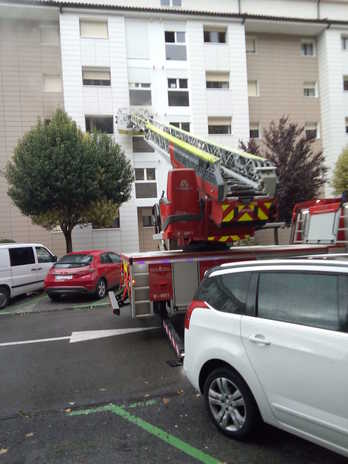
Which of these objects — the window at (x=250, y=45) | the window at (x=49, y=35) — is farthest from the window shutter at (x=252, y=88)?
the window at (x=49, y=35)

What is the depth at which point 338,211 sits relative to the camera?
697 centimetres

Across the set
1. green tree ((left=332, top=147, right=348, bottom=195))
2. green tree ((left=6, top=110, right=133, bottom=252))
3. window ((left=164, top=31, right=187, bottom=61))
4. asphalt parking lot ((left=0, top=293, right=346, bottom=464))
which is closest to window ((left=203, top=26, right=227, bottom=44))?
window ((left=164, top=31, right=187, bottom=61))

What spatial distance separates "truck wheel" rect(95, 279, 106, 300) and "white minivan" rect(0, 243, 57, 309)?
222 centimetres

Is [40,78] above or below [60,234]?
above

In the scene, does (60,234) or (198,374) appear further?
(60,234)

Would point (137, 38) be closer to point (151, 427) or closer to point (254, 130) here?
point (254, 130)

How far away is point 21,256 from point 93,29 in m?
14.9

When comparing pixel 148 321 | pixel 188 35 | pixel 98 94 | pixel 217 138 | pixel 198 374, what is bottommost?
pixel 148 321

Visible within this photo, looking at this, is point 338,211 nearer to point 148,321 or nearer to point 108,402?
point 148,321

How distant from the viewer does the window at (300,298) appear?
257 cm

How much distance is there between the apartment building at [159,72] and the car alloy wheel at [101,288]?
359 inches

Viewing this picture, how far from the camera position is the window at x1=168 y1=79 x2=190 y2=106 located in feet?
67.0

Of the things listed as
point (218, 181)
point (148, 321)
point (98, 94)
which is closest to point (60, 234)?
point (98, 94)

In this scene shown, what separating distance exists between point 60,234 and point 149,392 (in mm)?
16033
